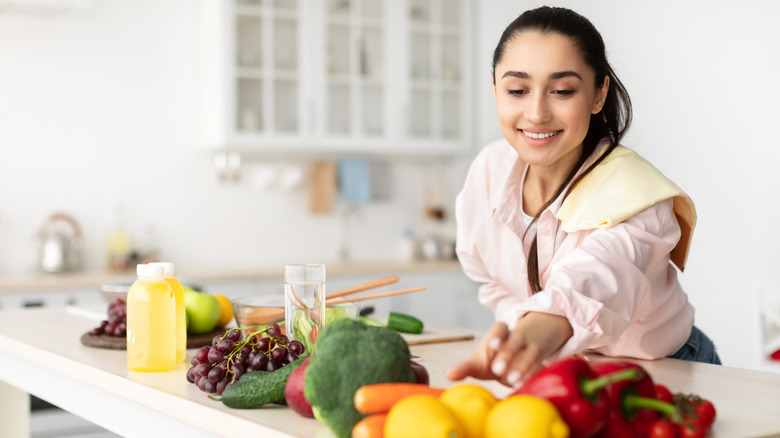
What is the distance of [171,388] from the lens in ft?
4.09

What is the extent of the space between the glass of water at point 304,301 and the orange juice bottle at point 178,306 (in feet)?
0.65

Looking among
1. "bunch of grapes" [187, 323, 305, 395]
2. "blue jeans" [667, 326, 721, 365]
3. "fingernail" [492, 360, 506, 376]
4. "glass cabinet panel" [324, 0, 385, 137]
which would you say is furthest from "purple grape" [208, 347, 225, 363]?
"glass cabinet panel" [324, 0, 385, 137]

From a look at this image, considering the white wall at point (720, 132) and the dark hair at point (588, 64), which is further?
the white wall at point (720, 132)

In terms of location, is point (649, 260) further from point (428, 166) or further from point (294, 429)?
point (428, 166)

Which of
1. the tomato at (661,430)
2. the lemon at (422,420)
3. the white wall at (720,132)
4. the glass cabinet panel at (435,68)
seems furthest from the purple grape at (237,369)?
the glass cabinet panel at (435,68)

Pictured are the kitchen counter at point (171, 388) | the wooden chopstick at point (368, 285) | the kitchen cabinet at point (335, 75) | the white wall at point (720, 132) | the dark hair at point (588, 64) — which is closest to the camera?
the kitchen counter at point (171, 388)

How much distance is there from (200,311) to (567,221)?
76 cm

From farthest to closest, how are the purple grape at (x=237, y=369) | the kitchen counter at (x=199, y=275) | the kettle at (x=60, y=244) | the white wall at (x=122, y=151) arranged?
1. the white wall at (x=122, y=151)
2. the kettle at (x=60, y=244)
3. the kitchen counter at (x=199, y=275)
4. the purple grape at (x=237, y=369)

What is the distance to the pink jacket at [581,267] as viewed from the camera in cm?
109

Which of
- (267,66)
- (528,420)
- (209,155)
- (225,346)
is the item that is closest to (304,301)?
(225,346)

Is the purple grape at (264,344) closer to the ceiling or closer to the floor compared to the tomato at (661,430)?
closer to the ceiling

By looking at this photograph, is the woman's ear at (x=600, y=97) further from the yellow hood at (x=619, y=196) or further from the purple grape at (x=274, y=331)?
the purple grape at (x=274, y=331)

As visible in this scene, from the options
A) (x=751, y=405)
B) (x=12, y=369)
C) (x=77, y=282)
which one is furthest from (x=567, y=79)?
(x=77, y=282)

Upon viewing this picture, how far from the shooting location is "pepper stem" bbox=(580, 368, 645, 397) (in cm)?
80
